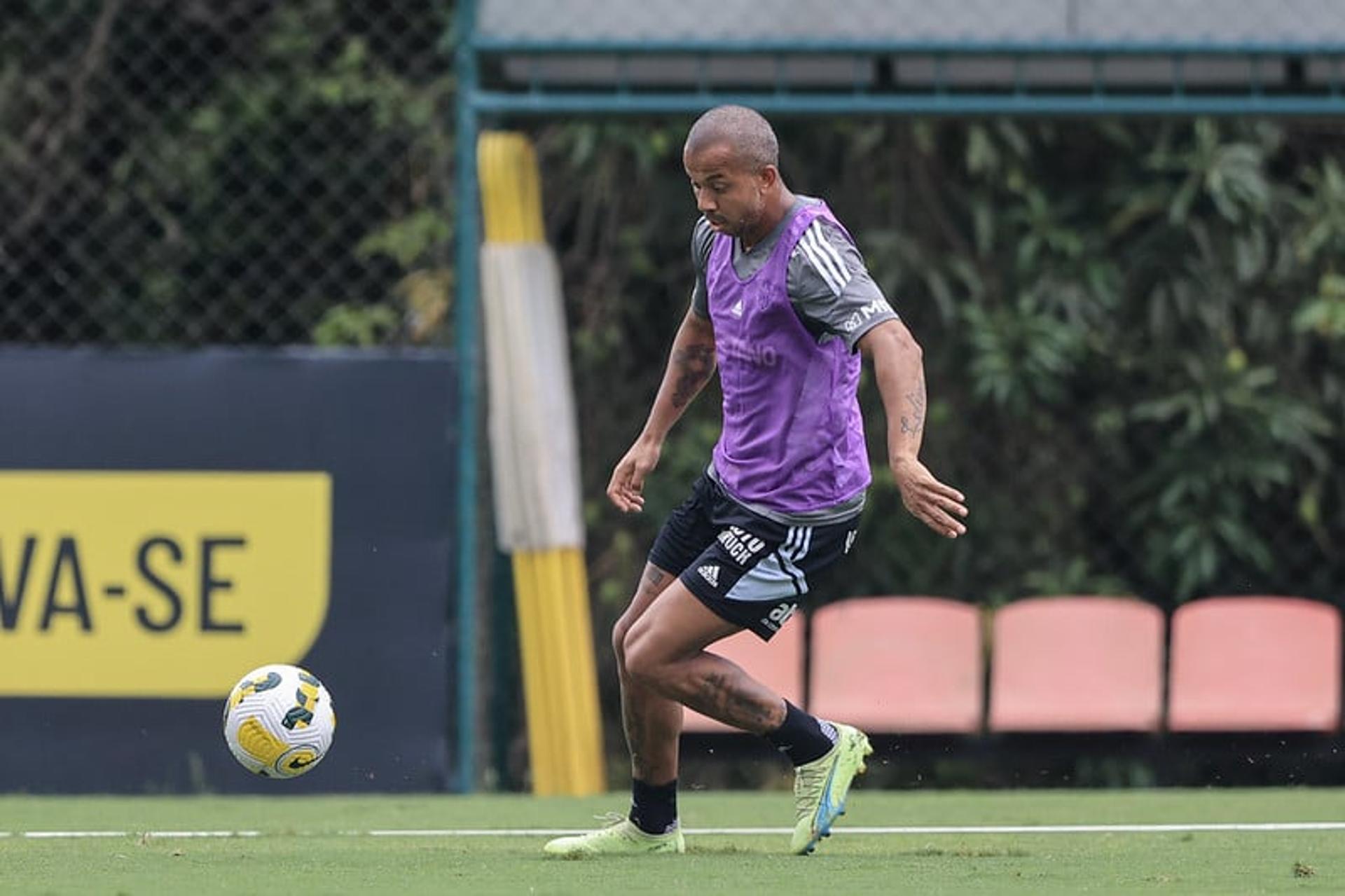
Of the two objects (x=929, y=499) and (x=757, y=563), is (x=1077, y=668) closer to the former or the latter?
Answer: (x=757, y=563)

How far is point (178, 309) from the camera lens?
12797 millimetres

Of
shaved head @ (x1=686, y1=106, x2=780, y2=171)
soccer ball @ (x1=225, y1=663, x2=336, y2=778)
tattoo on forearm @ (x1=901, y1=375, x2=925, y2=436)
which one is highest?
shaved head @ (x1=686, y1=106, x2=780, y2=171)

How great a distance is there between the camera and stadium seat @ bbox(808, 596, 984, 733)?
442 inches

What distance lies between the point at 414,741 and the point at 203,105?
4659mm

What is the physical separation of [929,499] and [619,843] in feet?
5.12

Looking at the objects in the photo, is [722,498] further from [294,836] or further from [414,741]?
[414,741]

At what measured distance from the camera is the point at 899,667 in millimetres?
11297

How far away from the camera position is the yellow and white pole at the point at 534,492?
1012 centimetres

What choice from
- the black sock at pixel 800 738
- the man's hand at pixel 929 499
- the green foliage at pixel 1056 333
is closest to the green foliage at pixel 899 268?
the green foliage at pixel 1056 333

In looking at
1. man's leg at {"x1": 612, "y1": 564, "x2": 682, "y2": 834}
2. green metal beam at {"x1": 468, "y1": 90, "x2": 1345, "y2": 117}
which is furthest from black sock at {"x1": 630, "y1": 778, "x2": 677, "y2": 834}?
green metal beam at {"x1": 468, "y1": 90, "x2": 1345, "y2": 117}

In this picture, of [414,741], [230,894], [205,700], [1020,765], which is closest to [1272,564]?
[1020,765]

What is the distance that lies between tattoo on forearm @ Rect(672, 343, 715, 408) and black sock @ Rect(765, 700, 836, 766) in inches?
38.7

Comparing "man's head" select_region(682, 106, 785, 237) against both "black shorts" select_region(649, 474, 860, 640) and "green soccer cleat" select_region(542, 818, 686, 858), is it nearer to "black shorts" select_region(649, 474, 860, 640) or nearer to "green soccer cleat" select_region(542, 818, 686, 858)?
"black shorts" select_region(649, 474, 860, 640)

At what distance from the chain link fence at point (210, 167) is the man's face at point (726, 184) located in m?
6.22
